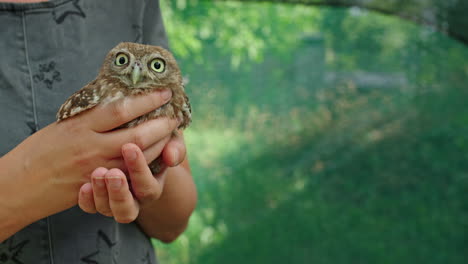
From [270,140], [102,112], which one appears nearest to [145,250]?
[102,112]

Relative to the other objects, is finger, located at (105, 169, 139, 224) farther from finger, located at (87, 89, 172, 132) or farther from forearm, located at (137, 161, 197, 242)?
forearm, located at (137, 161, 197, 242)

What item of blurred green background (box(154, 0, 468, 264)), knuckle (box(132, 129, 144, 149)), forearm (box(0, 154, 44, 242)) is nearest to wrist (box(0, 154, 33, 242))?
forearm (box(0, 154, 44, 242))

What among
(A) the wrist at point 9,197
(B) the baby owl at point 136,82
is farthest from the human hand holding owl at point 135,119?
(A) the wrist at point 9,197

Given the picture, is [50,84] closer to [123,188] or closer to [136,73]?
[136,73]

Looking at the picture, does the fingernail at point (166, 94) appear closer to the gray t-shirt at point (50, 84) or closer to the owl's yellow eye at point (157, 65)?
the owl's yellow eye at point (157, 65)

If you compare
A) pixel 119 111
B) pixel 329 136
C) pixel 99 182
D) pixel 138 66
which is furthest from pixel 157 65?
pixel 329 136

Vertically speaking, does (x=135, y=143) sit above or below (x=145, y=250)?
above

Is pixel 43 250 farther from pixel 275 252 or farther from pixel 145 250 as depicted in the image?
pixel 275 252
